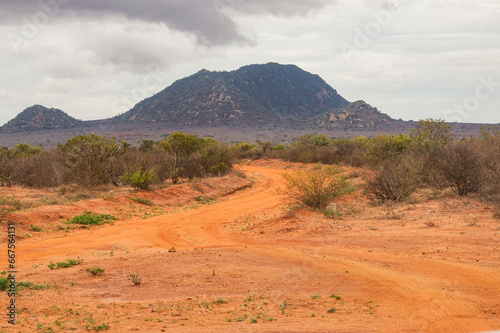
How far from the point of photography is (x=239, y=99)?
424 ft

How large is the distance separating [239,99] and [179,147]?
339 feet

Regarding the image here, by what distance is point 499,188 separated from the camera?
46.1 feet

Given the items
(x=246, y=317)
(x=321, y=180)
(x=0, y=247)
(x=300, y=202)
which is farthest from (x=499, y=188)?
(x=0, y=247)

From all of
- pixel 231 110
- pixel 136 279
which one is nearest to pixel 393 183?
pixel 136 279

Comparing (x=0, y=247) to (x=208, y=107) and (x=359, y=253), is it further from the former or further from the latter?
(x=208, y=107)

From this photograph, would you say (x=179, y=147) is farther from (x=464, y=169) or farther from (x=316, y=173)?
(x=464, y=169)

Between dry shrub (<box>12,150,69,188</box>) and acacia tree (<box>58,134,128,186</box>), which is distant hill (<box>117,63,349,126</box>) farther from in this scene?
acacia tree (<box>58,134,128,186</box>)

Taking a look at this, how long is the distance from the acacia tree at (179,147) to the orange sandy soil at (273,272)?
35.6ft

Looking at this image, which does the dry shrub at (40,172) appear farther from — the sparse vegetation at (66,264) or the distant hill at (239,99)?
the distant hill at (239,99)

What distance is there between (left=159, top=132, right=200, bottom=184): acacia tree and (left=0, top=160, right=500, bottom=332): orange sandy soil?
1084 cm

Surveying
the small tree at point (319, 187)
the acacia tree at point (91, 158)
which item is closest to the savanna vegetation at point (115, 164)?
the acacia tree at point (91, 158)

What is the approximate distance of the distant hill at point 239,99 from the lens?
121562 millimetres

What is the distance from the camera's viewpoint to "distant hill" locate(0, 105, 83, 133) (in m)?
113

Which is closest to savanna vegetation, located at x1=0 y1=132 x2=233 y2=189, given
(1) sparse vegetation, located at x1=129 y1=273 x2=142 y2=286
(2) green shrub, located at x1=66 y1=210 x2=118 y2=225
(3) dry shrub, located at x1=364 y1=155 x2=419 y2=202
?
(2) green shrub, located at x1=66 y1=210 x2=118 y2=225
